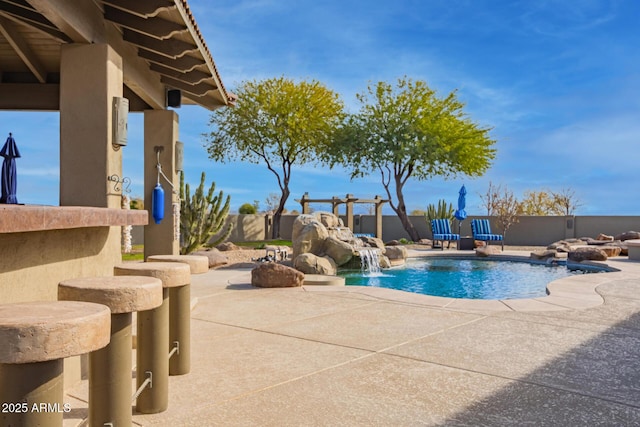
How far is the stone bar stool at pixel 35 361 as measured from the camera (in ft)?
5.65

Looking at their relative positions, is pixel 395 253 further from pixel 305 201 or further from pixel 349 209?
pixel 305 201

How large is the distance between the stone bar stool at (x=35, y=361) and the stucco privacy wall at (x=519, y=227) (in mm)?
20111

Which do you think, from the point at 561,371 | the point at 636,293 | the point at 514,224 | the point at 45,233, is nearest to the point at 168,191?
the point at 45,233

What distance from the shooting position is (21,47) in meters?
6.35

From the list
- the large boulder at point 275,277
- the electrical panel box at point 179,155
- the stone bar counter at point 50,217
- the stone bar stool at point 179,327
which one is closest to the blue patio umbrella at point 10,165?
the electrical panel box at point 179,155

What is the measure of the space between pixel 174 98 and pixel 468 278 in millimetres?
8133

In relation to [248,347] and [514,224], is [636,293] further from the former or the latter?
[514,224]

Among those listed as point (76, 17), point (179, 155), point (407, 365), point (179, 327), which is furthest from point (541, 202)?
point (179, 327)

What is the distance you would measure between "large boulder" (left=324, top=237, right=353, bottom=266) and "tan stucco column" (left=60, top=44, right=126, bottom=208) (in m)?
8.15

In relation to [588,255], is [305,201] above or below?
above

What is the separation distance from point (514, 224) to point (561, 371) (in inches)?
889

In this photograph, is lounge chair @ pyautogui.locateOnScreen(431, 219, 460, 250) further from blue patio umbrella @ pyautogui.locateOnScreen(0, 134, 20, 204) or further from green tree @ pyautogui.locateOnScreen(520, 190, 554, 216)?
green tree @ pyautogui.locateOnScreen(520, 190, 554, 216)

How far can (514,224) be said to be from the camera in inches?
990

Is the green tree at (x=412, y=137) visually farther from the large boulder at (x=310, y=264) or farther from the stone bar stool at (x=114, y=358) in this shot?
the stone bar stool at (x=114, y=358)
